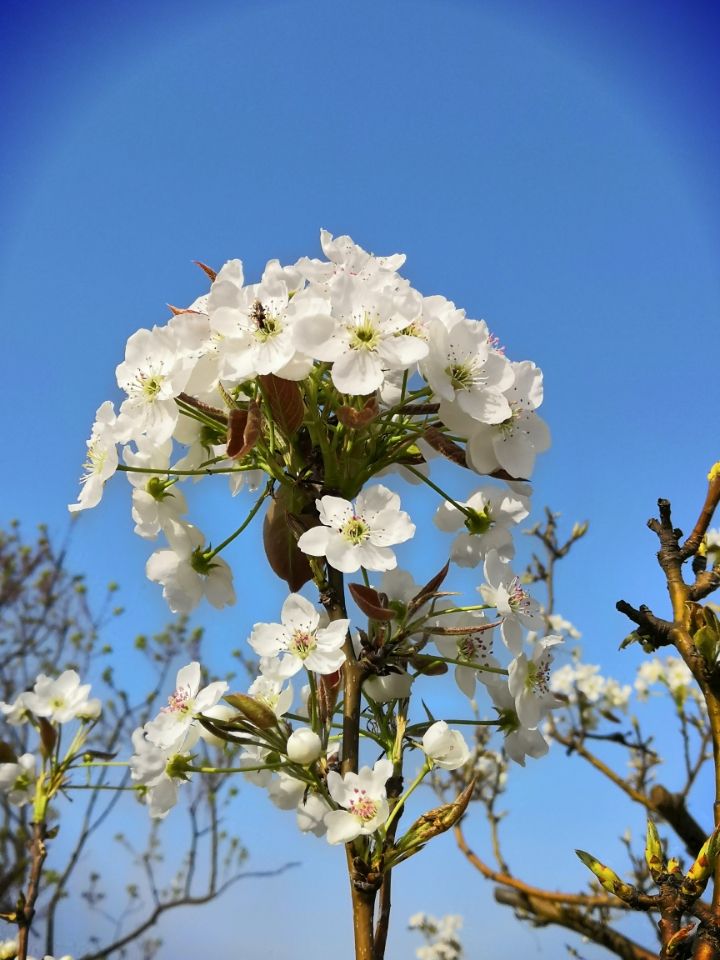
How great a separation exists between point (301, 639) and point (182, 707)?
7.1 inches

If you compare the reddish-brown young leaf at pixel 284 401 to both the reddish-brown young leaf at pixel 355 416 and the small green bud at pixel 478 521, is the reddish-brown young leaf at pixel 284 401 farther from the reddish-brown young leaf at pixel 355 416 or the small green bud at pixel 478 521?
the small green bud at pixel 478 521

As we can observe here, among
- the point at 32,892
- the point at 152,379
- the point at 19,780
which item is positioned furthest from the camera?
the point at 19,780

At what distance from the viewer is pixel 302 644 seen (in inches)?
35.8

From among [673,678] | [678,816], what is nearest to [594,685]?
[673,678]

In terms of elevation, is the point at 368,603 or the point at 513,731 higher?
the point at 368,603

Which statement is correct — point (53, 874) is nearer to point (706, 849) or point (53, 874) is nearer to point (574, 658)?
point (574, 658)

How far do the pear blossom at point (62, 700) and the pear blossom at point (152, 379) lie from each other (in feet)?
3.68

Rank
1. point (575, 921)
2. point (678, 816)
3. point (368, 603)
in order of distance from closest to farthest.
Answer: point (368, 603) → point (678, 816) → point (575, 921)

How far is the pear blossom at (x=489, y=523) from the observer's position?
1002mm

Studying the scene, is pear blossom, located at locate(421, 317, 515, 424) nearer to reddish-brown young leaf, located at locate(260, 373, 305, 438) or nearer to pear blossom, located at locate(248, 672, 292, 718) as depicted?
reddish-brown young leaf, located at locate(260, 373, 305, 438)

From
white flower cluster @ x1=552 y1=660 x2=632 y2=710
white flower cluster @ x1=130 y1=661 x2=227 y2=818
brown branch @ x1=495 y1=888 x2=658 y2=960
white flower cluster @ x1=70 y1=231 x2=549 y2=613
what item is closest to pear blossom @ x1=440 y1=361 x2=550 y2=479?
white flower cluster @ x1=70 y1=231 x2=549 y2=613

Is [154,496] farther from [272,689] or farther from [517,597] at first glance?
[517,597]

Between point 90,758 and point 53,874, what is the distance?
3256 mm

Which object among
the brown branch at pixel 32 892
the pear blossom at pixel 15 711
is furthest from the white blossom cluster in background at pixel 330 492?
the pear blossom at pixel 15 711
